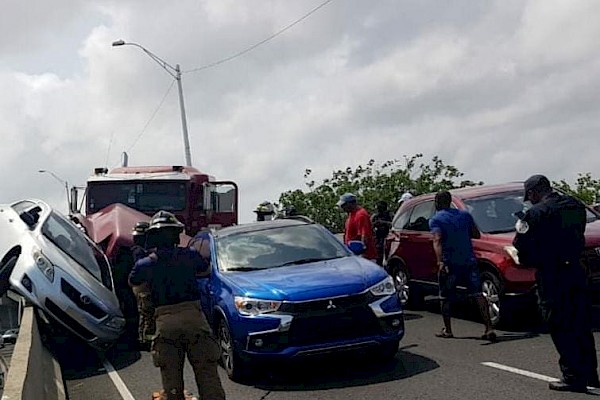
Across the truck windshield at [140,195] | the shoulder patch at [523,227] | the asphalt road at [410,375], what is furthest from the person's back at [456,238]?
the truck windshield at [140,195]

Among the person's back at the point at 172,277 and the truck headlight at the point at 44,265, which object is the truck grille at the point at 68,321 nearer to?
the truck headlight at the point at 44,265

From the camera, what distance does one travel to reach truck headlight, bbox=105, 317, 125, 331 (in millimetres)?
10883

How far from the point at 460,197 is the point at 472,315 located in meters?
1.59

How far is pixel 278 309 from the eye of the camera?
342 inches

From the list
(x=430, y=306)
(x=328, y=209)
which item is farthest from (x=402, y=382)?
(x=328, y=209)

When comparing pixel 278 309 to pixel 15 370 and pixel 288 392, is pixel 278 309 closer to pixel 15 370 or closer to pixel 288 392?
pixel 288 392

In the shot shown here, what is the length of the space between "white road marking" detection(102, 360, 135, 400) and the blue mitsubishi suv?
1013 millimetres

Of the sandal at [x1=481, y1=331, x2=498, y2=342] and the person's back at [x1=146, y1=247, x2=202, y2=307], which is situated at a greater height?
the person's back at [x1=146, y1=247, x2=202, y2=307]

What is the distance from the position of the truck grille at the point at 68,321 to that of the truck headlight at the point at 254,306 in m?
2.50

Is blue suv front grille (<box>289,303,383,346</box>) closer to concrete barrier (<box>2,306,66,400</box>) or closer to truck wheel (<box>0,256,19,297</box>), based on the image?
concrete barrier (<box>2,306,66,400</box>)

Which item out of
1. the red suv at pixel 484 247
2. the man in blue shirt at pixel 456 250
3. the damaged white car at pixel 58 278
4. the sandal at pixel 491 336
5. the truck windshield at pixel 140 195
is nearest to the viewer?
the sandal at pixel 491 336

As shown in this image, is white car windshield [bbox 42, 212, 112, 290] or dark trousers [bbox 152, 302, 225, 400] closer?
dark trousers [bbox 152, 302, 225, 400]

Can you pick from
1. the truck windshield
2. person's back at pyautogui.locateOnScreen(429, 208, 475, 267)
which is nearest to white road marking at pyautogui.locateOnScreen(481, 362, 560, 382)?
person's back at pyautogui.locateOnScreen(429, 208, 475, 267)

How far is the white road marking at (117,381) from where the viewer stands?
9098mm
